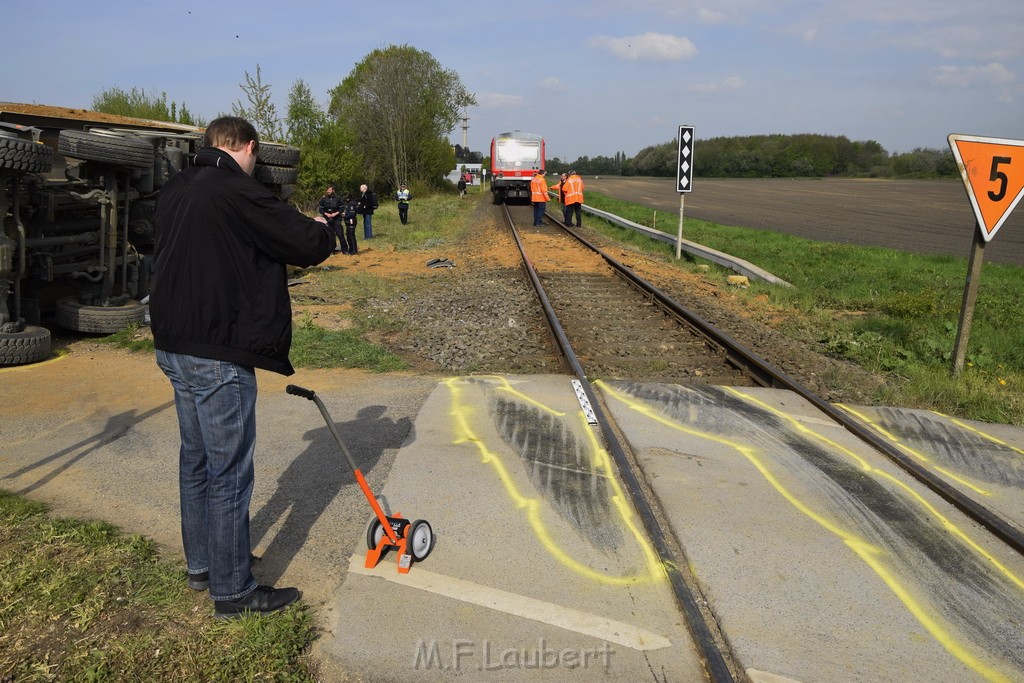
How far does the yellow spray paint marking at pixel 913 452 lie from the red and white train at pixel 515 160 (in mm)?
32620

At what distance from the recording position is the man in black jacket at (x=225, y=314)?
2.98m

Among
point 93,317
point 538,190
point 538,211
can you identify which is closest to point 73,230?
point 93,317

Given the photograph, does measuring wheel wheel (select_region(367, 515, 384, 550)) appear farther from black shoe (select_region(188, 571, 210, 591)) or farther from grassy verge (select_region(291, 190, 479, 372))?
grassy verge (select_region(291, 190, 479, 372))

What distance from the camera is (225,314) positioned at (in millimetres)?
Result: 3000

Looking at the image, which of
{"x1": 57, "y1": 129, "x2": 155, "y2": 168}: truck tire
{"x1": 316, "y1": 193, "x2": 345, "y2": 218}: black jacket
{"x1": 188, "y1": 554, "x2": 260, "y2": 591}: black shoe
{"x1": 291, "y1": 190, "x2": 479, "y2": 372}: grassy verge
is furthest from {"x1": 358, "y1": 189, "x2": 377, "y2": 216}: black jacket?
{"x1": 188, "y1": 554, "x2": 260, "y2": 591}: black shoe

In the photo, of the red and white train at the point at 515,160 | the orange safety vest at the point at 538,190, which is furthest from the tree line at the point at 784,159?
the orange safety vest at the point at 538,190

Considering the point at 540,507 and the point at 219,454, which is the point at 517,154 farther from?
the point at 219,454

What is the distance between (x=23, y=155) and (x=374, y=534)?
5933 millimetres

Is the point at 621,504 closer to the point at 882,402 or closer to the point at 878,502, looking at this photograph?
the point at 878,502

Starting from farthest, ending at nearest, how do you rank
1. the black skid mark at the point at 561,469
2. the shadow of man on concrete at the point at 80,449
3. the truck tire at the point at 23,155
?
1. the truck tire at the point at 23,155
2. the shadow of man on concrete at the point at 80,449
3. the black skid mark at the point at 561,469

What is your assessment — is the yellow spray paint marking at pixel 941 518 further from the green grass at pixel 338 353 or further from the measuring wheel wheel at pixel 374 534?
the green grass at pixel 338 353

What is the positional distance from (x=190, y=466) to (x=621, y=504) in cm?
232

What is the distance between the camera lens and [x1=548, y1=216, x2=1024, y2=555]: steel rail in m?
4.23

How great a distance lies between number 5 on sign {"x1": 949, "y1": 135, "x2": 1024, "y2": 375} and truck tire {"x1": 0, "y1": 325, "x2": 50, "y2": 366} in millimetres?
9111
